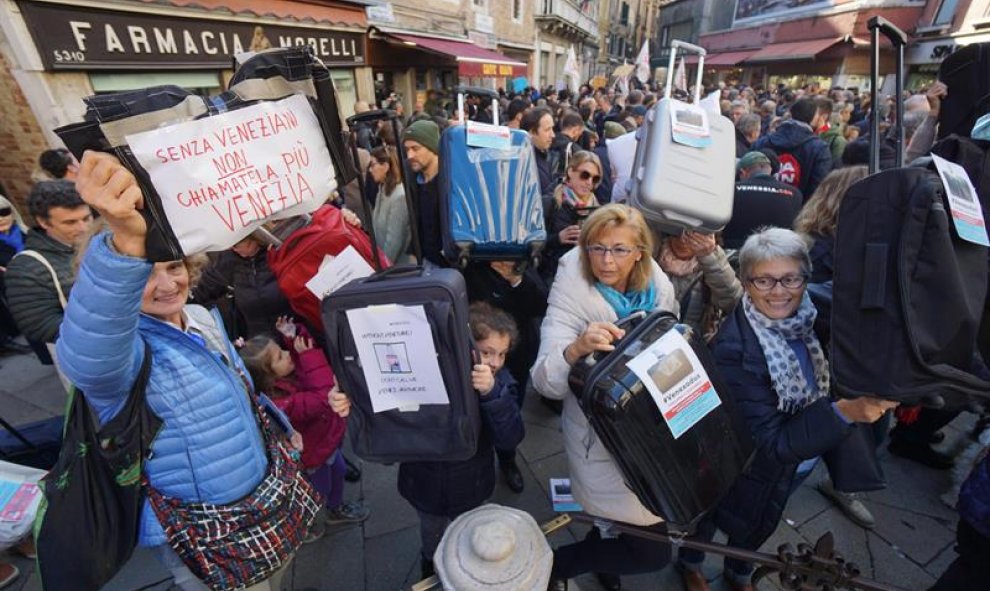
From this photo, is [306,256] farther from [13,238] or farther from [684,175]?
[13,238]

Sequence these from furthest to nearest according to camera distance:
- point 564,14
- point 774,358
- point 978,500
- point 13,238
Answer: point 564,14 < point 13,238 < point 774,358 < point 978,500

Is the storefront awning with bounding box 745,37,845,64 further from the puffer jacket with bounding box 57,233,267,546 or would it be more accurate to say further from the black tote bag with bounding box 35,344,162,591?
the black tote bag with bounding box 35,344,162,591

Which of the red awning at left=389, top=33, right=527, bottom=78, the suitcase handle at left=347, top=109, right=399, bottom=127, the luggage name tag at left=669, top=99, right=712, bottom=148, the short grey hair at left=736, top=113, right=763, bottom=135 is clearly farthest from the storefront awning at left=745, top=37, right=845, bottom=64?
the suitcase handle at left=347, top=109, right=399, bottom=127

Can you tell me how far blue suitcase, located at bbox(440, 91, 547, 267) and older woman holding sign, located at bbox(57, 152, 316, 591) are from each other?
117 cm

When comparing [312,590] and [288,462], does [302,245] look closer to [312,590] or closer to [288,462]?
[288,462]

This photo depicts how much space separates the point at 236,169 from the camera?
106cm

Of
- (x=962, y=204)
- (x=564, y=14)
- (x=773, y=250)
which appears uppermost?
(x=564, y=14)

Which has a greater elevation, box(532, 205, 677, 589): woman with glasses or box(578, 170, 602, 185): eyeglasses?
box(578, 170, 602, 185): eyeglasses

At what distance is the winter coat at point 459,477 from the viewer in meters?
1.69

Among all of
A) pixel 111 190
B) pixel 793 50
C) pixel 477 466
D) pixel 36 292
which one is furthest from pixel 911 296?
pixel 793 50

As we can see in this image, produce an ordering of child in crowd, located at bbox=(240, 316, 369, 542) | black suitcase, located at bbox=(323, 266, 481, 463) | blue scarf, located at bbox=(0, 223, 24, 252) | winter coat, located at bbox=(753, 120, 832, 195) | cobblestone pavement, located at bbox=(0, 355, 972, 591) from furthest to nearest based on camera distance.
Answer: winter coat, located at bbox=(753, 120, 832, 195), blue scarf, located at bbox=(0, 223, 24, 252), cobblestone pavement, located at bbox=(0, 355, 972, 591), child in crowd, located at bbox=(240, 316, 369, 542), black suitcase, located at bbox=(323, 266, 481, 463)

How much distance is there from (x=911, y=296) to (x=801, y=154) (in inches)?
152

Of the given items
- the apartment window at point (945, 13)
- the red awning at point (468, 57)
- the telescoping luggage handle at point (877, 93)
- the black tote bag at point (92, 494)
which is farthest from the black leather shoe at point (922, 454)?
the apartment window at point (945, 13)

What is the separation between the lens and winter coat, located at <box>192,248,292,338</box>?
2.26 meters
